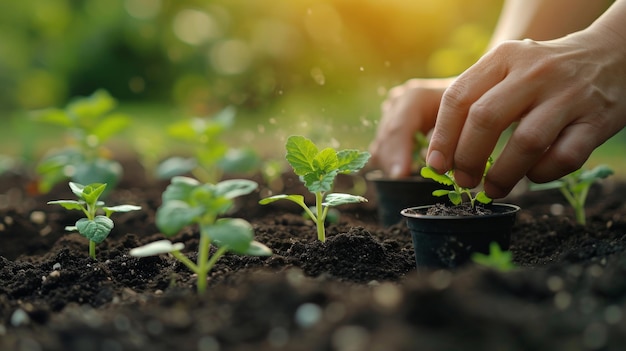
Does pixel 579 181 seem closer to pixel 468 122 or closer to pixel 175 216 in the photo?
pixel 468 122

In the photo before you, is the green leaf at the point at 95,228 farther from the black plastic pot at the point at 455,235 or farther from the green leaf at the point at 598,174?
the green leaf at the point at 598,174

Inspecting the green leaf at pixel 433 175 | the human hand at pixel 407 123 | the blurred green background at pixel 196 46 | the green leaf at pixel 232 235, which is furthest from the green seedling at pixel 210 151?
the blurred green background at pixel 196 46

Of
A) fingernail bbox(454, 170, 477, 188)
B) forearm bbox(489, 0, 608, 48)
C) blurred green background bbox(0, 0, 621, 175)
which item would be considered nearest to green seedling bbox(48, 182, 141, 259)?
fingernail bbox(454, 170, 477, 188)

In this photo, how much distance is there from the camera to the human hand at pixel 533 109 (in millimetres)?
1697

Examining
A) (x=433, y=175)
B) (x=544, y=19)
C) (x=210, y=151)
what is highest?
(x=544, y=19)

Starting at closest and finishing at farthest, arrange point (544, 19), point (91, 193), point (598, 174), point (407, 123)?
point (91, 193) < point (598, 174) < point (407, 123) < point (544, 19)

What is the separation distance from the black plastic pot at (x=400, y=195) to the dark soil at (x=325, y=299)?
190 millimetres

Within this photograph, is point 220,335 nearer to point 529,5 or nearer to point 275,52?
point 529,5

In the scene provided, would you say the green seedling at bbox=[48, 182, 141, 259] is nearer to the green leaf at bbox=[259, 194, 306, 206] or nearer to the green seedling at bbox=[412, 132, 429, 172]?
the green leaf at bbox=[259, 194, 306, 206]

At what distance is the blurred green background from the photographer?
7.33 metres

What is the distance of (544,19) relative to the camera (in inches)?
114

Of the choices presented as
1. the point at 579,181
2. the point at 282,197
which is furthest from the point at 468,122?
the point at 579,181

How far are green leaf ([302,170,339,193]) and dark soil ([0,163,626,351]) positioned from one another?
0.15 metres

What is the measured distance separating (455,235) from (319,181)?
405 mm
